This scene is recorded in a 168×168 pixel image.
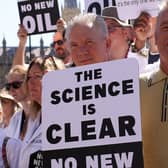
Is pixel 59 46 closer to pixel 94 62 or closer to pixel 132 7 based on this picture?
pixel 132 7

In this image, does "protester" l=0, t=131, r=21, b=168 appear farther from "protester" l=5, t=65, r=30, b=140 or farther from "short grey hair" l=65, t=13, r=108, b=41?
"short grey hair" l=65, t=13, r=108, b=41

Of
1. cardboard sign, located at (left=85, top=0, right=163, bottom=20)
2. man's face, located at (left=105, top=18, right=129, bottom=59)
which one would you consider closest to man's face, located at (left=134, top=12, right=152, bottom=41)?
cardboard sign, located at (left=85, top=0, right=163, bottom=20)

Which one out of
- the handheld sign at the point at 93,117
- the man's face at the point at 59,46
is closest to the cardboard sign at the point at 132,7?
the man's face at the point at 59,46

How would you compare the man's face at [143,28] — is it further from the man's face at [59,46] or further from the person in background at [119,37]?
the man's face at [59,46]

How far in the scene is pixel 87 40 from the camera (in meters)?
2.98

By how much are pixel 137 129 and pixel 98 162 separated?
210 millimetres

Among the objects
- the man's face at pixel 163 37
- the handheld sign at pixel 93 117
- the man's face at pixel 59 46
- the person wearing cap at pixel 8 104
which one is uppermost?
the man's face at pixel 163 37

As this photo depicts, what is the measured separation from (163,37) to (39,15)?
4194 mm

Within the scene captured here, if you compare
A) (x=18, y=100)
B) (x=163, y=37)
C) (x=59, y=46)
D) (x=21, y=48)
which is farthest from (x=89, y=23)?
(x=21, y=48)

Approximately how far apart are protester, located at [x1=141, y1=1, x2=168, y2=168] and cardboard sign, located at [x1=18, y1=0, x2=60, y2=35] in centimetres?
391

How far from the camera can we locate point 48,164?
2.52 m

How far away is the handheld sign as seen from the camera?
2.38 metres

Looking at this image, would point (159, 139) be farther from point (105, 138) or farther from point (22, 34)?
point (22, 34)

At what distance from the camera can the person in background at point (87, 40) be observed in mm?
2971
